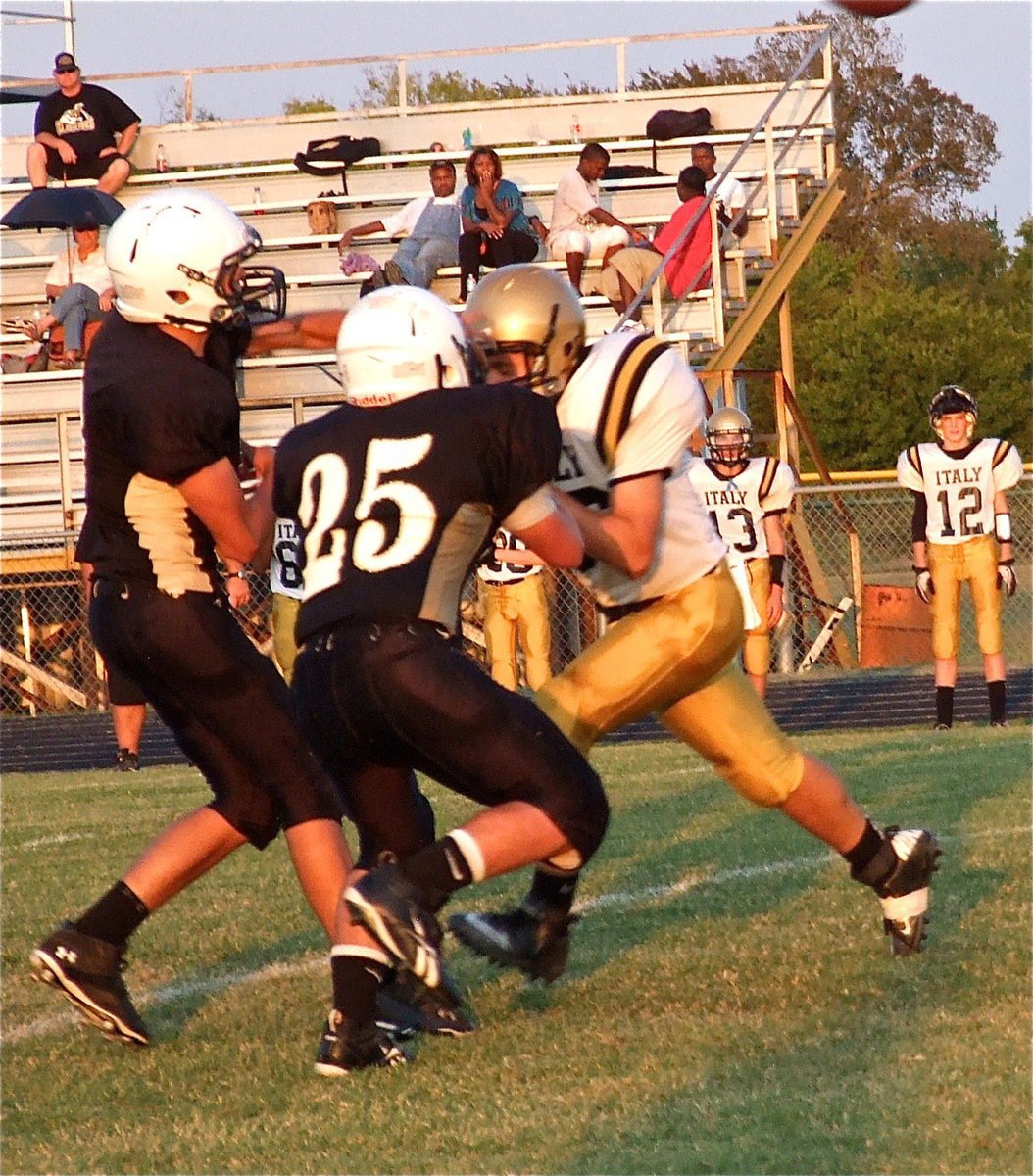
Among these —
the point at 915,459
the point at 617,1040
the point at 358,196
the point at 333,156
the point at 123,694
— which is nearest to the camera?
the point at 617,1040

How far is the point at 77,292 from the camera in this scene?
14.8m

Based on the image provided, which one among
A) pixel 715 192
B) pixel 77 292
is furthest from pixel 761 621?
pixel 77 292

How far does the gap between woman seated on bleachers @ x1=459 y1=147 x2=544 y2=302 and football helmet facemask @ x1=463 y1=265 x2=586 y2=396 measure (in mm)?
10172

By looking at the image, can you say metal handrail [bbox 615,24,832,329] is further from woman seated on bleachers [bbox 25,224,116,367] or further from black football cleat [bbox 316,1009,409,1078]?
black football cleat [bbox 316,1009,409,1078]

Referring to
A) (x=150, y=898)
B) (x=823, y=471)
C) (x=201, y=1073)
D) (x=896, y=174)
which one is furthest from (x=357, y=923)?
(x=896, y=174)

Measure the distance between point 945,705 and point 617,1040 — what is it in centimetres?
645

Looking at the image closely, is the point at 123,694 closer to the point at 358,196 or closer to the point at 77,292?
the point at 77,292

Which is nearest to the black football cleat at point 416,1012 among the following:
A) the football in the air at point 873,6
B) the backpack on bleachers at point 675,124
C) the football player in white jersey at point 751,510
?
the football in the air at point 873,6

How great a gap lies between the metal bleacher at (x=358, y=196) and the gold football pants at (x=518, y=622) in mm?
3200

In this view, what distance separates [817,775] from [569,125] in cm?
1498

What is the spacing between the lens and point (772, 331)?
3153 cm

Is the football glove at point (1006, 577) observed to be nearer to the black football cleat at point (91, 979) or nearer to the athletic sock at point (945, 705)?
the athletic sock at point (945, 705)

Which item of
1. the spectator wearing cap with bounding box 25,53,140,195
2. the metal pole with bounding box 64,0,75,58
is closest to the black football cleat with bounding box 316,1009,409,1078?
the spectator wearing cap with bounding box 25,53,140,195

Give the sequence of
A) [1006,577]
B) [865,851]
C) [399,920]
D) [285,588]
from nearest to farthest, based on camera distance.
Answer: [399,920] < [865,851] < [285,588] < [1006,577]
